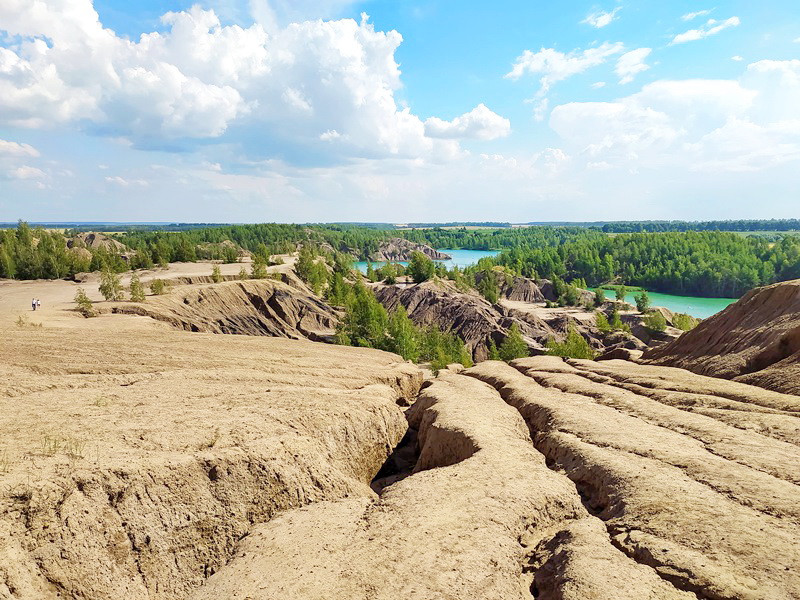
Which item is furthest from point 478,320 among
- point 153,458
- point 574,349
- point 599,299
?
point 153,458

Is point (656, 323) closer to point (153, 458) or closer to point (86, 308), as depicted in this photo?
point (86, 308)

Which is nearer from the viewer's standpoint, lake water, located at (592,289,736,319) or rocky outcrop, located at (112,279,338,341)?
rocky outcrop, located at (112,279,338,341)

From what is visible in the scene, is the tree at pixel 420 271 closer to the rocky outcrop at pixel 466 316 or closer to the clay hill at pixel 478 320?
the clay hill at pixel 478 320

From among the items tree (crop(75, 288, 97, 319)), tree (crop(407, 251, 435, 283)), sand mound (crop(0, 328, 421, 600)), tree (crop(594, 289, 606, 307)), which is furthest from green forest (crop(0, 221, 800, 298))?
sand mound (crop(0, 328, 421, 600))

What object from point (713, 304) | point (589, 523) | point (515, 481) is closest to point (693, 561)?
point (589, 523)

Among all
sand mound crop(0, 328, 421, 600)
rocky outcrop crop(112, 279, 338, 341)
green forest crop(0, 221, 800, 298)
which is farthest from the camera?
green forest crop(0, 221, 800, 298)

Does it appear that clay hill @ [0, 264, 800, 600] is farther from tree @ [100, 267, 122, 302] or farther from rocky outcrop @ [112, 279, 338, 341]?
tree @ [100, 267, 122, 302]
